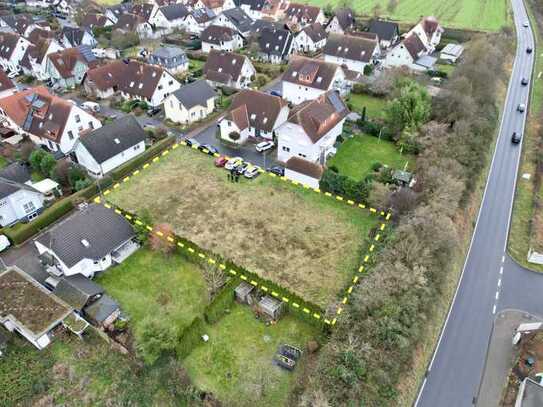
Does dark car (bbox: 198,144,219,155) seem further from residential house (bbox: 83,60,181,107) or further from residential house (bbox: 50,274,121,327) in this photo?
residential house (bbox: 50,274,121,327)

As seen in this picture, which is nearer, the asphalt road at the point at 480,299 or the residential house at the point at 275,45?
the asphalt road at the point at 480,299

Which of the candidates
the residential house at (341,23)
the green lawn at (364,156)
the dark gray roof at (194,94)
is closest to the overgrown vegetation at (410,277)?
the green lawn at (364,156)

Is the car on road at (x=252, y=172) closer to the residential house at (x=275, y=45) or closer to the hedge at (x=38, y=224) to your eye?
the hedge at (x=38, y=224)

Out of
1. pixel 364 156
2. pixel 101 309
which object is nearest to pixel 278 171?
pixel 364 156

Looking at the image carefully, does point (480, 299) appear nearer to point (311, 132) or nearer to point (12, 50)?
point (311, 132)

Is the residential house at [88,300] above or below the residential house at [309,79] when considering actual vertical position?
below

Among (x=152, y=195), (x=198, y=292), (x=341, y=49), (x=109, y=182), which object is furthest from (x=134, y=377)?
(x=341, y=49)

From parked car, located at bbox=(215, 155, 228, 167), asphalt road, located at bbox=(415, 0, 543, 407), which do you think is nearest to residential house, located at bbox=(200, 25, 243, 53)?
parked car, located at bbox=(215, 155, 228, 167)
